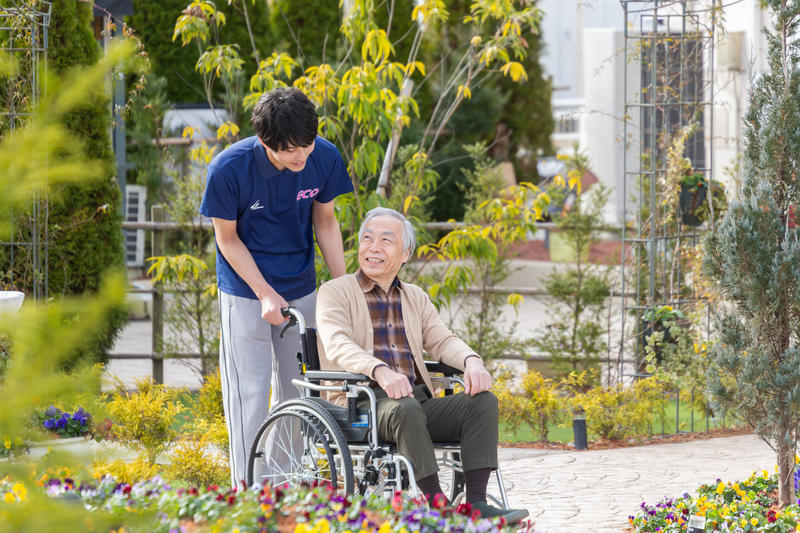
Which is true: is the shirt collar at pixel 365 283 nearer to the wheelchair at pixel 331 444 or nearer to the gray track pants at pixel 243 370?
the wheelchair at pixel 331 444

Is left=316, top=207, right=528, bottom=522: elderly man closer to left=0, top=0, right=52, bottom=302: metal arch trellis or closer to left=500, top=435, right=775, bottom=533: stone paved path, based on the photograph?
left=500, top=435, right=775, bottom=533: stone paved path

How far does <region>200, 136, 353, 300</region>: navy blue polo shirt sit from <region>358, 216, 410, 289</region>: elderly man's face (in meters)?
0.24

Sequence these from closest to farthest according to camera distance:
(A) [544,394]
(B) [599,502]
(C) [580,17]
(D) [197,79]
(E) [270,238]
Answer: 1. (E) [270,238]
2. (B) [599,502]
3. (A) [544,394]
4. (D) [197,79]
5. (C) [580,17]

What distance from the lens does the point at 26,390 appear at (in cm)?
73

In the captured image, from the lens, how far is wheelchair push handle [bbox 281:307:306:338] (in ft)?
8.10

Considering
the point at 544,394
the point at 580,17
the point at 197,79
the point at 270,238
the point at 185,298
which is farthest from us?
the point at 580,17

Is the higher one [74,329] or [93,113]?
[93,113]

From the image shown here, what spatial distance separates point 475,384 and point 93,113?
3.75 meters

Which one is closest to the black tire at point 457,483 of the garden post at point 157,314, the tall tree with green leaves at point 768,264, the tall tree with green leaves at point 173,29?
the tall tree with green leaves at point 768,264

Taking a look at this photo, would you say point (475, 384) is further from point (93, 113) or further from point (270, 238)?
point (93, 113)

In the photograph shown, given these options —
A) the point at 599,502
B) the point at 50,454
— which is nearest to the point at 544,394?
the point at 599,502

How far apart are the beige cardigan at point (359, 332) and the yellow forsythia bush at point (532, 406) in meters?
1.77

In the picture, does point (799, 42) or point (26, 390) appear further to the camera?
point (799, 42)

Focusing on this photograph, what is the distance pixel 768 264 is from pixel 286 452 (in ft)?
5.44
